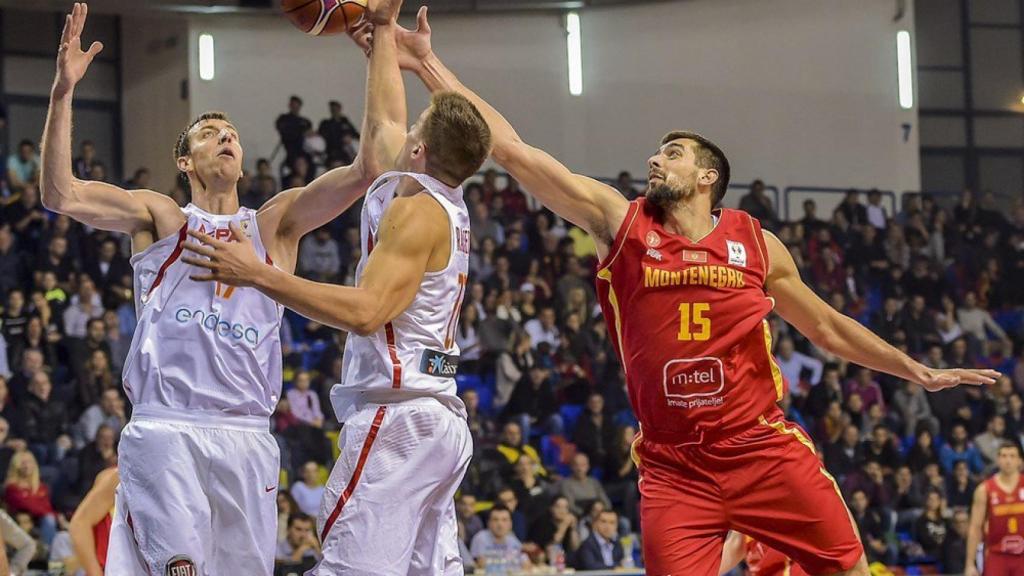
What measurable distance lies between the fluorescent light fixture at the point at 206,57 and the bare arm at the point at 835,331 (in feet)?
49.9

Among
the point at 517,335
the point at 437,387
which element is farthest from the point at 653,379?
the point at 517,335

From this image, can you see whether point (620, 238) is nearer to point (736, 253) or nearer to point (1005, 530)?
point (736, 253)

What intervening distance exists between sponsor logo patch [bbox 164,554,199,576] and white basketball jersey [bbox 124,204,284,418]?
0.58 metres

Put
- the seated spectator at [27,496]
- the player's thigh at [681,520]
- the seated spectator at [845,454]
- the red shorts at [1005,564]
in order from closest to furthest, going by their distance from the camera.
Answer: the player's thigh at [681,520]
the seated spectator at [27,496]
the red shorts at [1005,564]
the seated spectator at [845,454]

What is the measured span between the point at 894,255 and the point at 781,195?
2765mm

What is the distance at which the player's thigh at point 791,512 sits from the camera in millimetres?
6098

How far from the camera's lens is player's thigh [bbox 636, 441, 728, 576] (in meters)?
6.04

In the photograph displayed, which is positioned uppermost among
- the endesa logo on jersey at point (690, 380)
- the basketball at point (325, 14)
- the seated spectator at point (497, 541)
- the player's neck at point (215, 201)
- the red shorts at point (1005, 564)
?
the basketball at point (325, 14)

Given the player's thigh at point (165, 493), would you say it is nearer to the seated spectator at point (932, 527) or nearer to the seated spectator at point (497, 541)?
the seated spectator at point (497, 541)

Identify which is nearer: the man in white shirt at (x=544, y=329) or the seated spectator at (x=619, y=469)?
the seated spectator at (x=619, y=469)

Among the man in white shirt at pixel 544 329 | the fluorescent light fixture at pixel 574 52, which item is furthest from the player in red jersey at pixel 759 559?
the fluorescent light fixture at pixel 574 52

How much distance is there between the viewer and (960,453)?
17.1m

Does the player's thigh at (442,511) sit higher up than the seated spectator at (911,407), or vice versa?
the player's thigh at (442,511)

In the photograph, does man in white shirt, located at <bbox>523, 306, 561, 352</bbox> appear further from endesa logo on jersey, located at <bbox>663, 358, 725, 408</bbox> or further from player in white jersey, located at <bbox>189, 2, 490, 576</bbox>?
player in white jersey, located at <bbox>189, 2, 490, 576</bbox>
